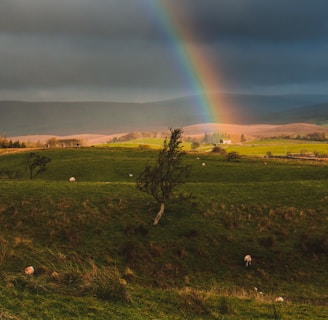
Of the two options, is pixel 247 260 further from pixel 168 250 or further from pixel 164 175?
pixel 164 175

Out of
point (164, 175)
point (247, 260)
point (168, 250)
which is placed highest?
point (164, 175)

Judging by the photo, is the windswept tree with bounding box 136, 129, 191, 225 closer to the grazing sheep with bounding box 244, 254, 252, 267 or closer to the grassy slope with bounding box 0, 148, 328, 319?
the grassy slope with bounding box 0, 148, 328, 319

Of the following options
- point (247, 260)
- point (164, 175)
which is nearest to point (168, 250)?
point (247, 260)

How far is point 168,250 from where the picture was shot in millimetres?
29391

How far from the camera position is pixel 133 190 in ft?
140

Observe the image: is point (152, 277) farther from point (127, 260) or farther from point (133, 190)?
point (133, 190)

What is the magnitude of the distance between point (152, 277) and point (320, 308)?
1137 centimetres

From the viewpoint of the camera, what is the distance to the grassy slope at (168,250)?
48.5 ft

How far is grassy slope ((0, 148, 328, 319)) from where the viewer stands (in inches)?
583

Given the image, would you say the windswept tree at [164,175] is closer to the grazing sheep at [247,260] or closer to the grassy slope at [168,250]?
the grassy slope at [168,250]

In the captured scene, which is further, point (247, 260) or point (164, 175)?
point (164, 175)

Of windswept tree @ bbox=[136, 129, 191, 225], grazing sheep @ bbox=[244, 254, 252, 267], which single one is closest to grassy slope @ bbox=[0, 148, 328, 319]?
grazing sheep @ bbox=[244, 254, 252, 267]

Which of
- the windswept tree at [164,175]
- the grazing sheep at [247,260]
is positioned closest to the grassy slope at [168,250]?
the grazing sheep at [247,260]

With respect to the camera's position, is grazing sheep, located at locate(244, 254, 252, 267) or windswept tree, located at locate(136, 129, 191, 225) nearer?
grazing sheep, located at locate(244, 254, 252, 267)
